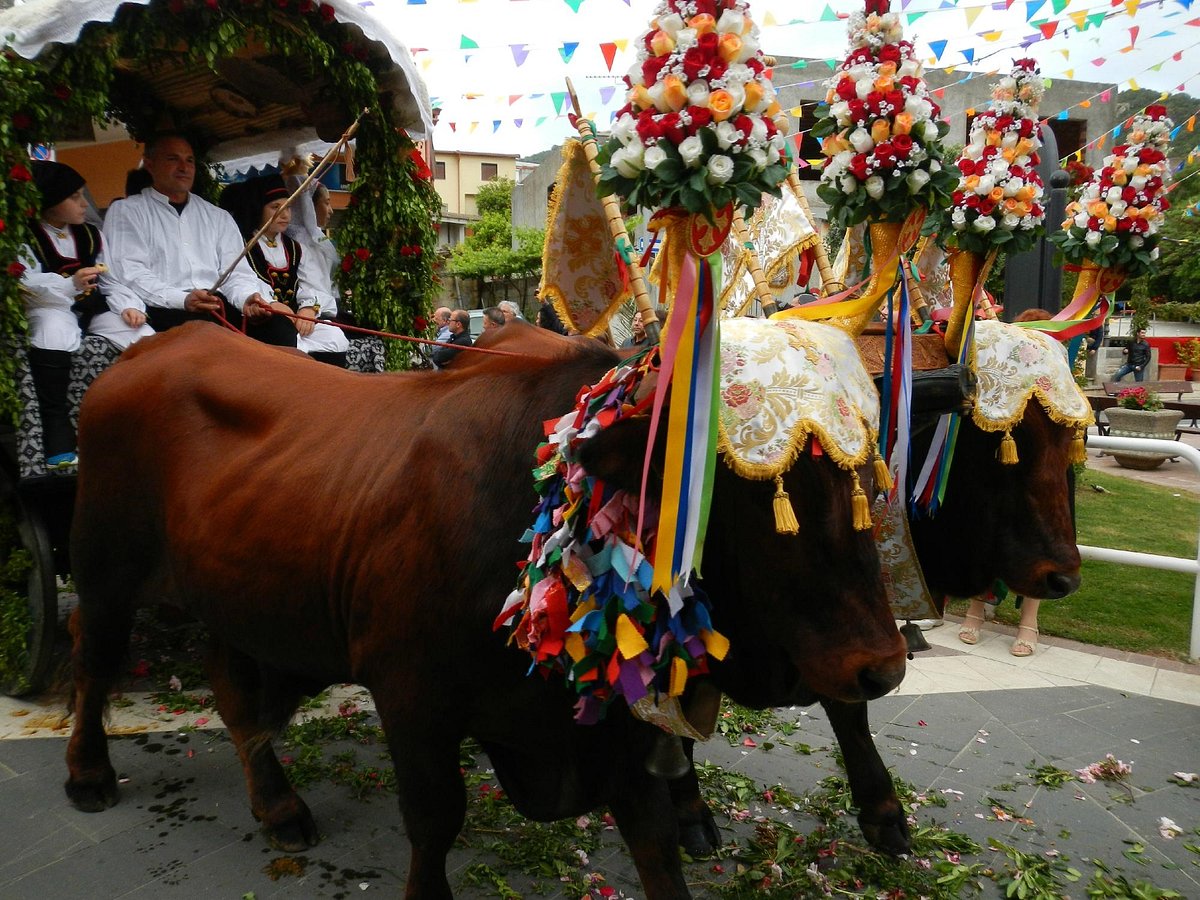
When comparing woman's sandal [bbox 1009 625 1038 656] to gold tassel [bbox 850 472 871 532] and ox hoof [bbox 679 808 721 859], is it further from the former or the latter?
gold tassel [bbox 850 472 871 532]

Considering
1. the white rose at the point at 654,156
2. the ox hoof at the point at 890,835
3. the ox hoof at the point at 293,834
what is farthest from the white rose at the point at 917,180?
the ox hoof at the point at 293,834

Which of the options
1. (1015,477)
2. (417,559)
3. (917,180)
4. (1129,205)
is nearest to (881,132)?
(917,180)

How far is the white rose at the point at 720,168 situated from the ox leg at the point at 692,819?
214cm

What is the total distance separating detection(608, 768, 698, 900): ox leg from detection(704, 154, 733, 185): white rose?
161 cm

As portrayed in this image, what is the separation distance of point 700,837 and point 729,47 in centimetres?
265

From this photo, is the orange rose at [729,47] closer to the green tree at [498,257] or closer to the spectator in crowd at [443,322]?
the spectator in crowd at [443,322]

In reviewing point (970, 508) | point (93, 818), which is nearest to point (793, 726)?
point (970, 508)

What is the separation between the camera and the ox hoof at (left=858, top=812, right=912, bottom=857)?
3.28 m

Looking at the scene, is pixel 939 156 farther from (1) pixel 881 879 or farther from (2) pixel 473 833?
(2) pixel 473 833

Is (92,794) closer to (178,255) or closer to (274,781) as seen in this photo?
(274,781)

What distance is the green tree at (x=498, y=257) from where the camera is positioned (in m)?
33.4

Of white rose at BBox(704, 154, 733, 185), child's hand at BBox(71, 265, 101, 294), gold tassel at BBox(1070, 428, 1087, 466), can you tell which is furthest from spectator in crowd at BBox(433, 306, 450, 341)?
white rose at BBox(704, 154, 733, 185)

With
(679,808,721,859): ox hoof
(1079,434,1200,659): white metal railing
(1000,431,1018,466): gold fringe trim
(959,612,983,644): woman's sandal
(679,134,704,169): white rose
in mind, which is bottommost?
(959,612,983,644): woman's sandal

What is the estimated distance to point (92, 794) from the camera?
359 centimetres
